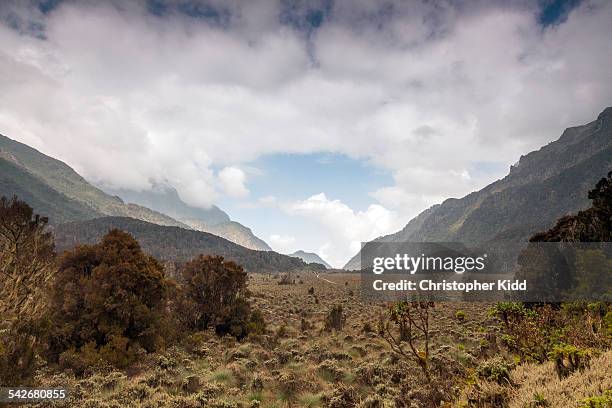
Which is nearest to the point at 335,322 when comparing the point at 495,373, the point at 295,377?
the point at 295,377

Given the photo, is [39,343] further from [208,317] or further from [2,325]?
[208,317]

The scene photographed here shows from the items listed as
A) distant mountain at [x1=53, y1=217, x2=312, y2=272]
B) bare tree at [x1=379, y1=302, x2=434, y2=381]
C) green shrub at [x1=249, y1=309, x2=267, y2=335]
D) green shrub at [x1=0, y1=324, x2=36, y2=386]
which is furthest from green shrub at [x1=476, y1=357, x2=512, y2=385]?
distant mountain at [x1=53, y1=217, x2=312, y2=272]

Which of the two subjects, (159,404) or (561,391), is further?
(159,404)

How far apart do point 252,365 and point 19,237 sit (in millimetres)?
12803

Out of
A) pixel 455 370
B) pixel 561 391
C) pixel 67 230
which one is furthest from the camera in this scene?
pixel 67 230

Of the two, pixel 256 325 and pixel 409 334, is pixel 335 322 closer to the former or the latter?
pixel 256 325

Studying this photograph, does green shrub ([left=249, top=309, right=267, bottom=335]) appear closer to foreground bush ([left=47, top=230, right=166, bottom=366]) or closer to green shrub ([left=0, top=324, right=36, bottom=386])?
foreground bush ([left=47, top=230, right=166, bottom=366])

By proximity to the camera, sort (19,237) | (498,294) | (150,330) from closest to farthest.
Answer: (150,330) < (19,237) < (498,294)

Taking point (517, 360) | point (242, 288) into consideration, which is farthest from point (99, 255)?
point (517, 360)

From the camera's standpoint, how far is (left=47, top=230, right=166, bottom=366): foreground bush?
1378 cm

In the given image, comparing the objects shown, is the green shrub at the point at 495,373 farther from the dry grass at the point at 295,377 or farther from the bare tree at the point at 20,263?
the bare tree at the point at 20,263

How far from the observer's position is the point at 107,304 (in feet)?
46.5

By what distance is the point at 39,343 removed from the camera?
13.2m

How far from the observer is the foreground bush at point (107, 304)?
45.2 feet
